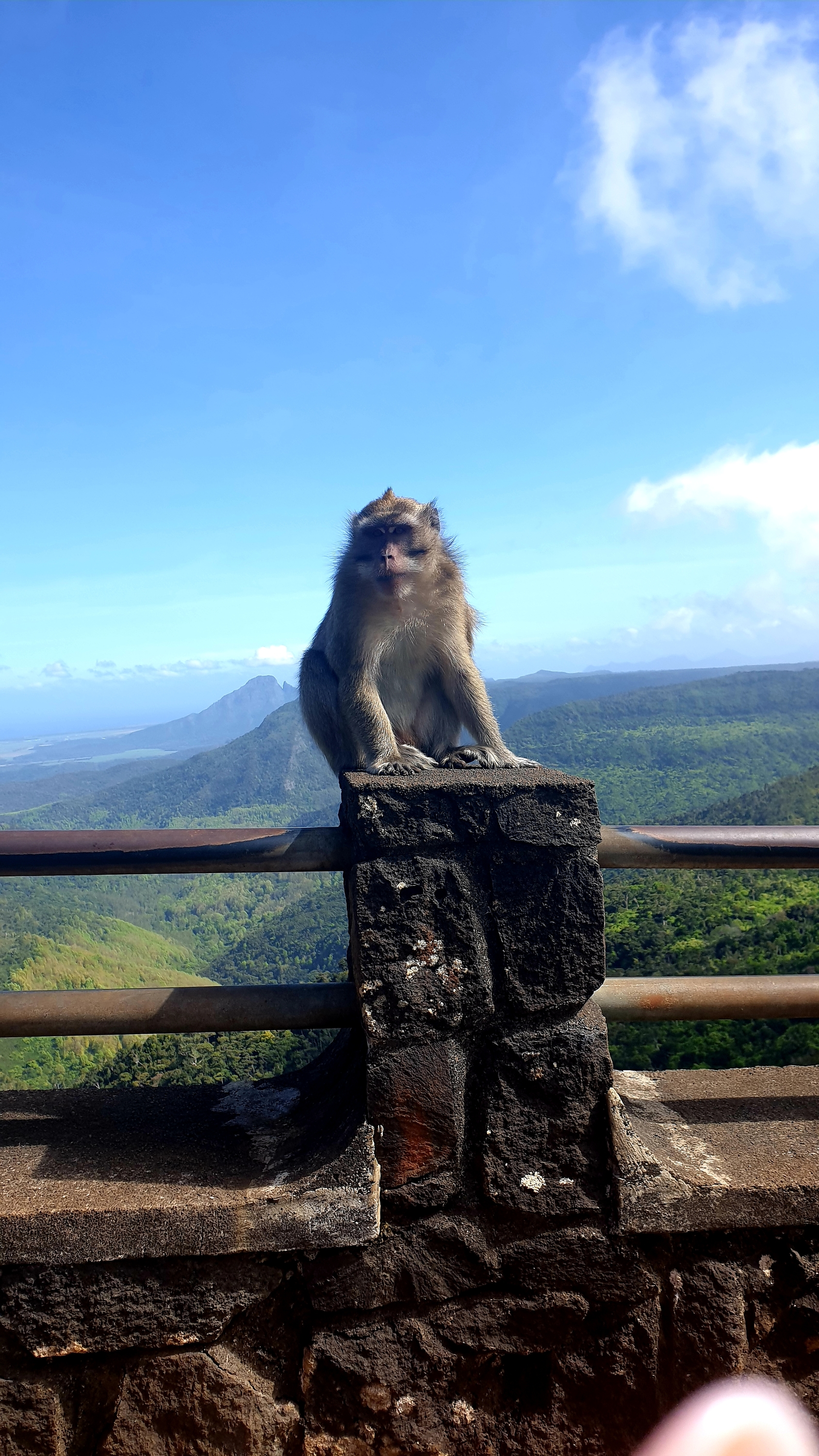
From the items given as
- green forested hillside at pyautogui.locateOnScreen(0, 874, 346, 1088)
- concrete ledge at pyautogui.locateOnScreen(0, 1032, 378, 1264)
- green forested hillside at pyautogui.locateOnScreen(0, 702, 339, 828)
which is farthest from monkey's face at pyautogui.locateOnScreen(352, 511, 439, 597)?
green forested hillside at pyautogui.locateOnScreen(0, 702, 339, 828)

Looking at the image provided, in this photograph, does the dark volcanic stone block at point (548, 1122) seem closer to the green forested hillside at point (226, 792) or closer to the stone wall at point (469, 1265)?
the stone wall at point (469, 1265)

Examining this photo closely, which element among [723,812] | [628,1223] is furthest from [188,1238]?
[723,812]

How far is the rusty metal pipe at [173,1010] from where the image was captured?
231cm

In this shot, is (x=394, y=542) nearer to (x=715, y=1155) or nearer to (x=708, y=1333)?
(x=715, y=1155)

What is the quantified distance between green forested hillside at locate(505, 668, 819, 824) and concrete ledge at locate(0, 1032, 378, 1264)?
122 ft

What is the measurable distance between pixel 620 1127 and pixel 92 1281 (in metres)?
1.36

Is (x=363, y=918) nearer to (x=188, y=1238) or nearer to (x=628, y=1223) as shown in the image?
(x=188, y=1238)

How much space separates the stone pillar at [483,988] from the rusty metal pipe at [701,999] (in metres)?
0.22

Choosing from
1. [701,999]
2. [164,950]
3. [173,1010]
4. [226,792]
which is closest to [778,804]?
[164,950]

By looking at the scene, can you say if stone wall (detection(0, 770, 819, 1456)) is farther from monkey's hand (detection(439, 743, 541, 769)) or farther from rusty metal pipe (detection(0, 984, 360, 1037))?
monkey's hand (detection(439, 743, 541, 769))

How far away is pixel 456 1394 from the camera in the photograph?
215 centimetres

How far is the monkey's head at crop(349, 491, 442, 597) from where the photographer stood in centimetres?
435

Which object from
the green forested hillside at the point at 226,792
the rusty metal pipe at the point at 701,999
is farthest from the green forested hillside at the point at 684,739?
the rusty metal pipe at the point at 701,999

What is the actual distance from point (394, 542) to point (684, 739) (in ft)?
172
